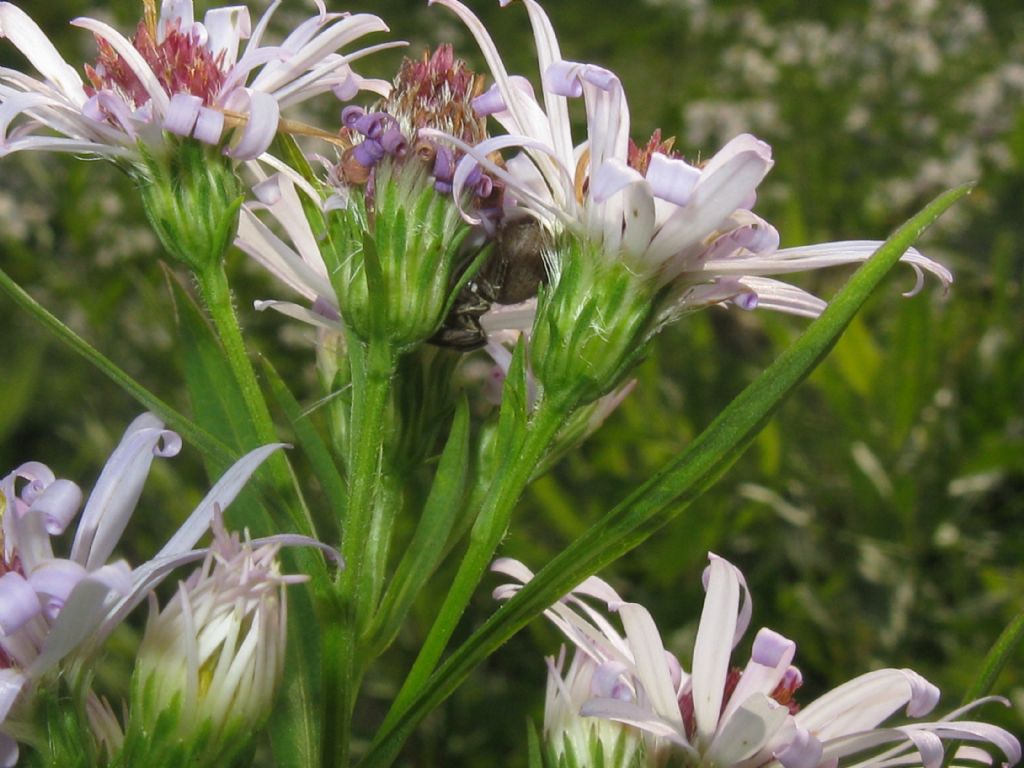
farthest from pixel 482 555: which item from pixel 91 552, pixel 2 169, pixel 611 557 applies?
pixel 2 169

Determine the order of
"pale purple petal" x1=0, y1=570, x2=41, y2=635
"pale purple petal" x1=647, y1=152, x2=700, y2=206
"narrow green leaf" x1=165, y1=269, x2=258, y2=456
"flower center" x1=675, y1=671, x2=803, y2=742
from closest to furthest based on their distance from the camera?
"pale purple petal" x1=0, y1=570, x2=41, y2=635
"pale purple petal" x1=647, y1=152, x2=700, y2=206
"flower center" x1=675, y1=671, x2=803, y2=742
"narrow green leaf" x1=165, y1=269, x2=258, y2=456

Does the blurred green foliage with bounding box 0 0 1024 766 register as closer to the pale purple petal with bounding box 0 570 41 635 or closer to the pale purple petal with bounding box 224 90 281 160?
the pale purple petal with bounding box 224 90 281 160

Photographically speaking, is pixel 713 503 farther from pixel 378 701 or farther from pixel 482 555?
pixel 482 555

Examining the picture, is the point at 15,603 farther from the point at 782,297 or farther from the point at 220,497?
the point at 782,297

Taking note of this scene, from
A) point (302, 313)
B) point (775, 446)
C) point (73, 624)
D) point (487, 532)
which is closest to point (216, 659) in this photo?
point (73, 624)

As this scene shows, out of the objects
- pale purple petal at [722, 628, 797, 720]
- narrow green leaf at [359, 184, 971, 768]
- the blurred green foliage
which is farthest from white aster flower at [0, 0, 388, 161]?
the blurred green foliage

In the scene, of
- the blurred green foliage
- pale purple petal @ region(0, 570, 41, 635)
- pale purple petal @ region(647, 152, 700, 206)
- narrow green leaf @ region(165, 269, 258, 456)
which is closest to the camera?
pale purple petal @ region(0, 570, 41, 635)
